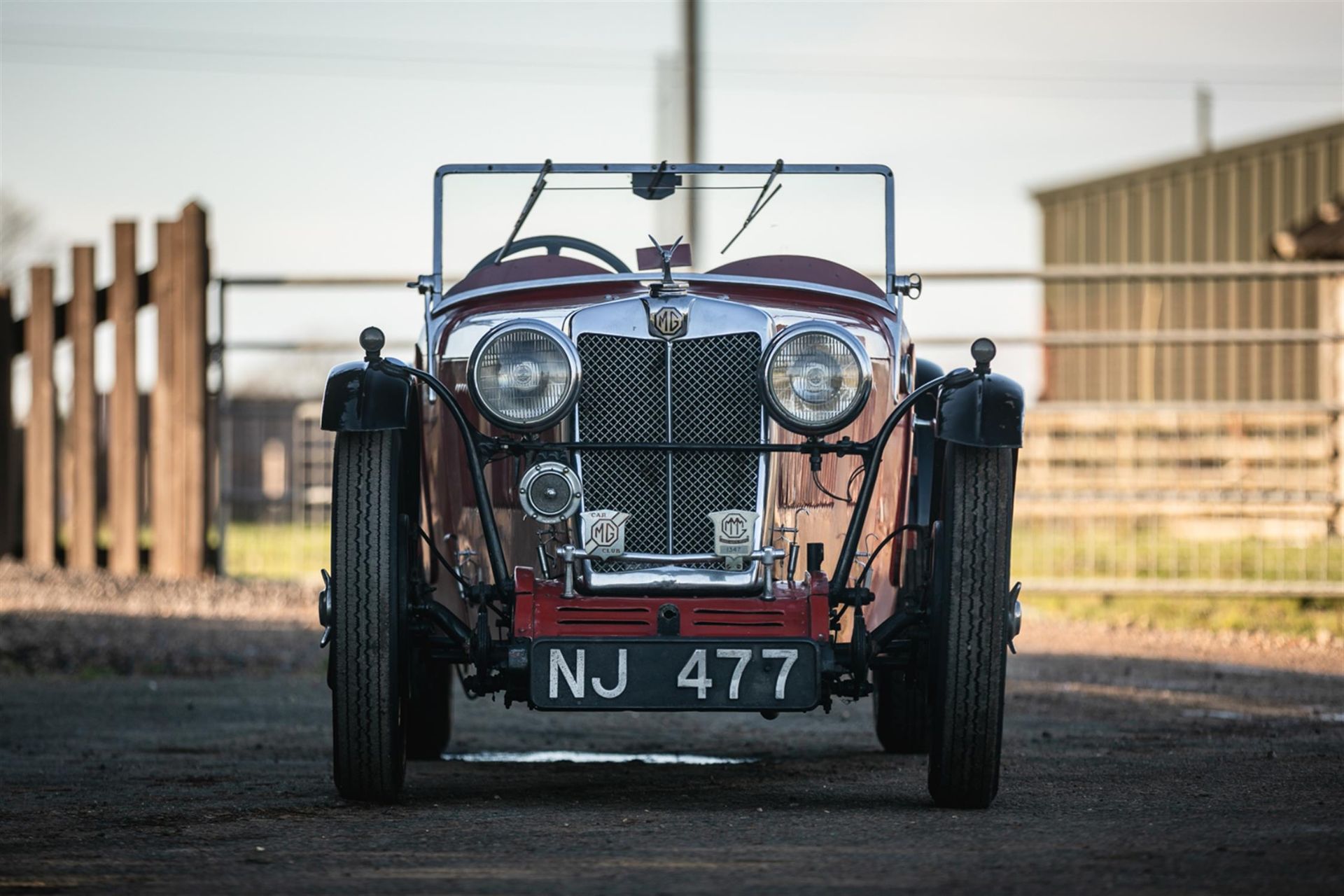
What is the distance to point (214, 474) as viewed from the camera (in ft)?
44.6

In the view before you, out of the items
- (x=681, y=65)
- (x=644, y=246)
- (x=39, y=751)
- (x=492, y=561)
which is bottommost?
(x=39, y=751)

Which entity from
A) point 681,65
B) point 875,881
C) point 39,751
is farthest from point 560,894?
point 681,65

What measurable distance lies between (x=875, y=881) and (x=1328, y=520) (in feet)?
34.3

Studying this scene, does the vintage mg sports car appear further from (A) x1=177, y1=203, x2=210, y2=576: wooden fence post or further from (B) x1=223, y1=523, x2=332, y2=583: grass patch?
(B) x1=223, y1=523, x2=332, y2=583: grass patch

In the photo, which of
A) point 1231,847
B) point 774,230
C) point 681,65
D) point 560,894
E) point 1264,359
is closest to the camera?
point 560,894

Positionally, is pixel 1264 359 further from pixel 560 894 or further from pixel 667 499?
pixel 560 894

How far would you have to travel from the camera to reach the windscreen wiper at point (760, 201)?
21.3ft

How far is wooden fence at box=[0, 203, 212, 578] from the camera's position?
1347 centimetres

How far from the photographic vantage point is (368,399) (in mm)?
5215

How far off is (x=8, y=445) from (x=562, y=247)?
868 cm

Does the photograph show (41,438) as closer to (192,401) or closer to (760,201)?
(192,401)

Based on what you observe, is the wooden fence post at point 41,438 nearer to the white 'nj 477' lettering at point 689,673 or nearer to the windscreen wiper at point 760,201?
the windscreen wiper at point 760,201

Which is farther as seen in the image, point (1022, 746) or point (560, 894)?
point (1022, 746)

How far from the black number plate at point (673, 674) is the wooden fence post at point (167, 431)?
9.15 meters
